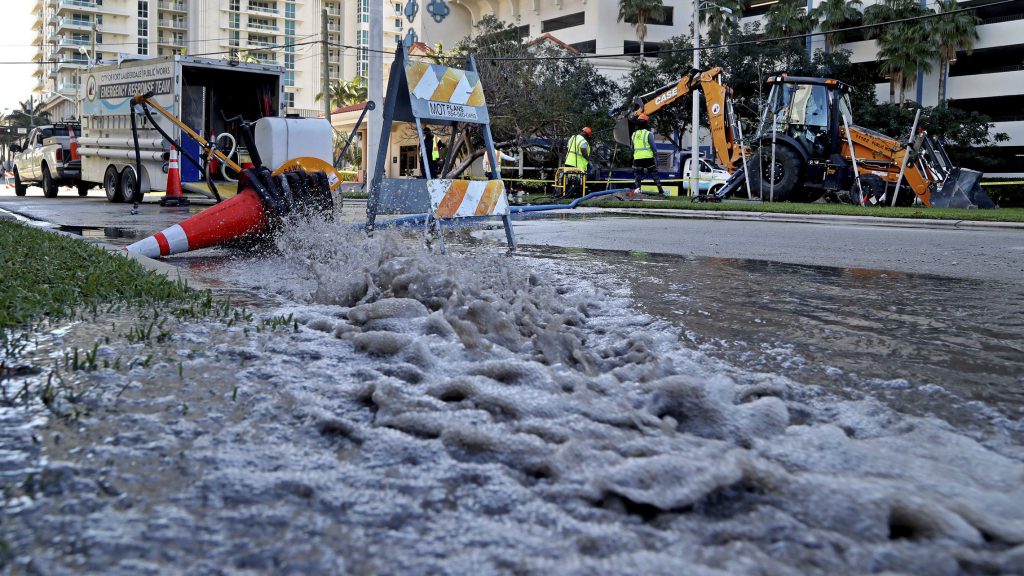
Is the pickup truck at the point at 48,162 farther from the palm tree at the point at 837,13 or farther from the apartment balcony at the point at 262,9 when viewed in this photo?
the apartment balcony at the point at 262,9

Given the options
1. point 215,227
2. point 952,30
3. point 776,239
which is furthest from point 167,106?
point 952,30

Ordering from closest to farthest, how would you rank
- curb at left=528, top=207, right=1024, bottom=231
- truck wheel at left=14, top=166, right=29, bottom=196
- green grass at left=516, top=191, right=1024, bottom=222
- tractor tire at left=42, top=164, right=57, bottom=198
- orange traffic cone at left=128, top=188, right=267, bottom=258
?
orange traffic cone at left=128, top=188, right=267, bottom=258, curb at left=528, top=207, right=1024, bottom=231, green grass at left=516, top=191, right=1024, bottom=222, tractor tire at left=42, top=164, right=57, bottom=198, truck wheel at left=14, top=166, right=29, bottom=196

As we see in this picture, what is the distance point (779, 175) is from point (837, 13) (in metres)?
29.2

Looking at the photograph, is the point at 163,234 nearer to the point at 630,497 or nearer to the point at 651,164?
the point at 630,497

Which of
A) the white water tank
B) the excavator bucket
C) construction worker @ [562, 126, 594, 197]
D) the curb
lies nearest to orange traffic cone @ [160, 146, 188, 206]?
the curb

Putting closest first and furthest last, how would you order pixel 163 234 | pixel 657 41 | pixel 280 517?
pixel 280 517, pixel 163 234, pixel 657 41

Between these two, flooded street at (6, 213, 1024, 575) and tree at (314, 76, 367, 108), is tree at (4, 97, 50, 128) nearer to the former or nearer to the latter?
tree at (314, 76, 367, 108)

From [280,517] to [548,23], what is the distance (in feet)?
194

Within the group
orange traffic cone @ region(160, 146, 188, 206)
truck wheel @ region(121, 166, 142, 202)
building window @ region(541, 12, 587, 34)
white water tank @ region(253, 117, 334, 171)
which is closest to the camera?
white water tank @ region(253, 117, 334, 171)

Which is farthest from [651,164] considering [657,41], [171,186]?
[657,41]

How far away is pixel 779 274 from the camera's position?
7.12 metres

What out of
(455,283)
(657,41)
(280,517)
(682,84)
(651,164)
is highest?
(657,41)

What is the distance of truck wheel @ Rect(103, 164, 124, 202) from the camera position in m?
19.1

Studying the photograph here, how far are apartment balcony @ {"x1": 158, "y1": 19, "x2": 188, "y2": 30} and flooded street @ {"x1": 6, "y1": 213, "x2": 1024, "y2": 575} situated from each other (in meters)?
115
